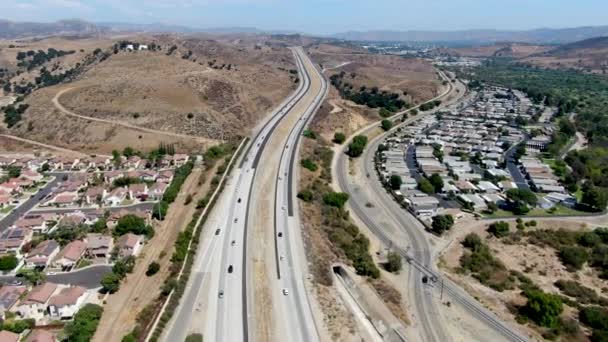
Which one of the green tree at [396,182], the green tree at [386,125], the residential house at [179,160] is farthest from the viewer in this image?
the green tree at [386,125]

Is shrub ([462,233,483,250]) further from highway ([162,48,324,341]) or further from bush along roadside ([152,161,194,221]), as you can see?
bush along roadside ([152,161,194,221])

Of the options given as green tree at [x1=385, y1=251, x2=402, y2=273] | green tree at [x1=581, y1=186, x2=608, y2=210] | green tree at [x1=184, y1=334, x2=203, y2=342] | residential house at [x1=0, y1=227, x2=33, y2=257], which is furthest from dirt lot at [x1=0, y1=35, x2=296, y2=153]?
green tree at [x1=581, y1=186, x2=608, y2=210]

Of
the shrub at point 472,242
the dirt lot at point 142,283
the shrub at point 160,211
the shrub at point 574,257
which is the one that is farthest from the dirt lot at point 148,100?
the shrub at point 574,257

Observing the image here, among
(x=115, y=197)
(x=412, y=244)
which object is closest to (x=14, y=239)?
(x=115, y=197)

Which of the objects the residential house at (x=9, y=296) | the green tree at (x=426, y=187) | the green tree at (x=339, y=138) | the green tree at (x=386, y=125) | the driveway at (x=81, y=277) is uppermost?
the green tree at (x=386, y=125)

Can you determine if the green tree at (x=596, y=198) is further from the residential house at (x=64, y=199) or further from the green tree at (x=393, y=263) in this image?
the residential house at (x=64, y=199)

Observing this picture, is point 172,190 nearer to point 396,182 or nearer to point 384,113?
point 396,182
